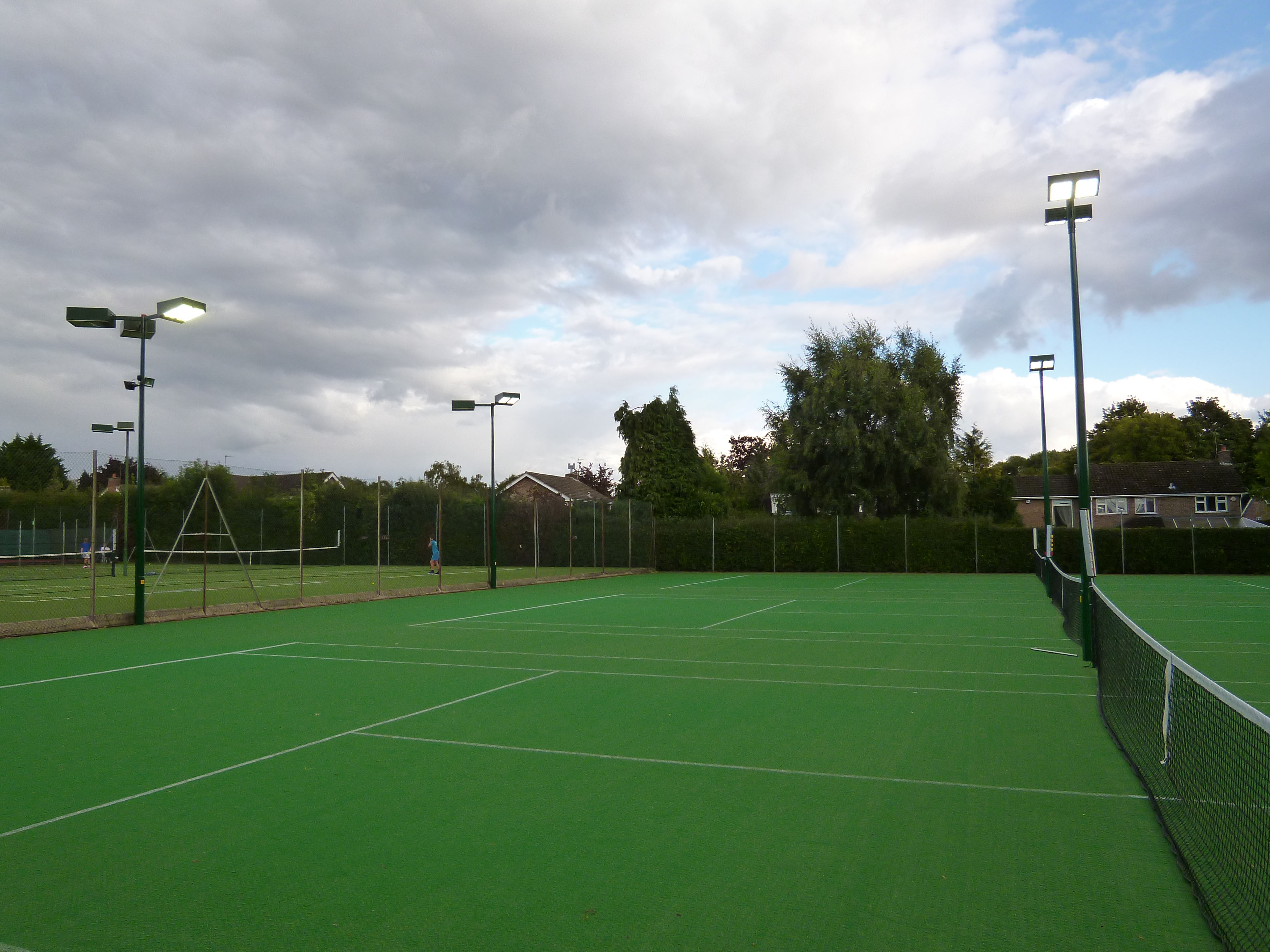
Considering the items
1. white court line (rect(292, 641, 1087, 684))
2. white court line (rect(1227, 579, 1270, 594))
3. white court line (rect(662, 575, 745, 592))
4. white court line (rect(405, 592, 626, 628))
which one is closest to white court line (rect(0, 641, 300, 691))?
white court line (rect(292, 641, 1087, 684))

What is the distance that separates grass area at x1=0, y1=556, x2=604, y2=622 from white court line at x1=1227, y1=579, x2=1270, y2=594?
19.8m

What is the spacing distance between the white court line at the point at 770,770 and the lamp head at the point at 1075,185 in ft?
26.6

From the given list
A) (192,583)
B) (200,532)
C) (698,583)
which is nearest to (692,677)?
(200,532)

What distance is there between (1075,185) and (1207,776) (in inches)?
329

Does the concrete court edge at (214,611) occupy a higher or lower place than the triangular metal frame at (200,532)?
lower

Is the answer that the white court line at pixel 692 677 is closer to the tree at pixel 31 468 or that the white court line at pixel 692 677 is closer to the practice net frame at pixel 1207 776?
the practice net frame at pixel 1207 776

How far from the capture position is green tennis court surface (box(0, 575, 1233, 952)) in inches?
145

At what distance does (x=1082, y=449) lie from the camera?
11117 mm

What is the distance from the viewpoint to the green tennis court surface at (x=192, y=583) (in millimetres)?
18578

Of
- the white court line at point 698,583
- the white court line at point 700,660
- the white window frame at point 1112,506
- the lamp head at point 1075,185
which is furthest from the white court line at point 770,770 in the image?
the white window frame at point 1112,506

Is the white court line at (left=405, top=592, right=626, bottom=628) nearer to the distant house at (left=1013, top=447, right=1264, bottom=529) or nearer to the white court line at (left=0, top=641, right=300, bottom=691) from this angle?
the white court line at (left=0, top=641, right=300, bottom=691)

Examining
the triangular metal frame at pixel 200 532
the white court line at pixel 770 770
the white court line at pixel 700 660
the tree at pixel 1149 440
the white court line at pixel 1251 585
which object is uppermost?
the tree at pixel 1149 440

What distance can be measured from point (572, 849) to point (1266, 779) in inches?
129

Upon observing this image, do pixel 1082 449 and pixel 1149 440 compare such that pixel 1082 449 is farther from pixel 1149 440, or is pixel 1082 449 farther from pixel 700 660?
pixel 1149 440
